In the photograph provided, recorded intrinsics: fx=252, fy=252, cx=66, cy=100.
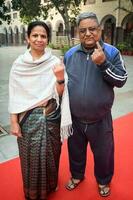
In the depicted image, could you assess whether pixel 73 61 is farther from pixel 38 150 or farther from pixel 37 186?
pixel 37 186

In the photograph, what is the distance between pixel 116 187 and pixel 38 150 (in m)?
0.98

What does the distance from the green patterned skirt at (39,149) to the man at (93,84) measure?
0.22 meters

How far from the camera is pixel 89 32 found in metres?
1.86

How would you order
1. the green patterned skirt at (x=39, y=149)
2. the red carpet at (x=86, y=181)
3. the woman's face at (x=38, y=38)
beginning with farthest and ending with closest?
1. the red carpet at (x=86, y=181)
2. the green patterned skirt at (x=39, y=149)
3. the woman's face at (x=38, y=38)

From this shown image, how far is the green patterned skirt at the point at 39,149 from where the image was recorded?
77.1 inches

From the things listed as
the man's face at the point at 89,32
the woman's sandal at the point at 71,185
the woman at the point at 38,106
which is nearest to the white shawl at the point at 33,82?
the woman at the point at 38,106

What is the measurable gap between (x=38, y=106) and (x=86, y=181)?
1.09 m

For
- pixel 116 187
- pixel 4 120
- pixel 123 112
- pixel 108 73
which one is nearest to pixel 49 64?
pixel 108 73

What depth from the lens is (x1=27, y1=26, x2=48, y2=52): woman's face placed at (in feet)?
6.07

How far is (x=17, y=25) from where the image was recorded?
2950 cm

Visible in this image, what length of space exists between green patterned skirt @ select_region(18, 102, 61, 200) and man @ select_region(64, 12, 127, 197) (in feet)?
0.71

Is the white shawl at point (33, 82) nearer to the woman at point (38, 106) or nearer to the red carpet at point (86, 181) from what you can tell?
the woman at point (38, 106)

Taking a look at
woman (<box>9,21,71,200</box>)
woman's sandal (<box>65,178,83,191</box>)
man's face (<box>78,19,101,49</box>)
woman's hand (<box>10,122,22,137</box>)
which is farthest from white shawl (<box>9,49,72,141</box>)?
woman's sandal (<box>65,178,83,191</box>)

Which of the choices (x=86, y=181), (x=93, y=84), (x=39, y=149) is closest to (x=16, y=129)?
(x=39, y=149)
